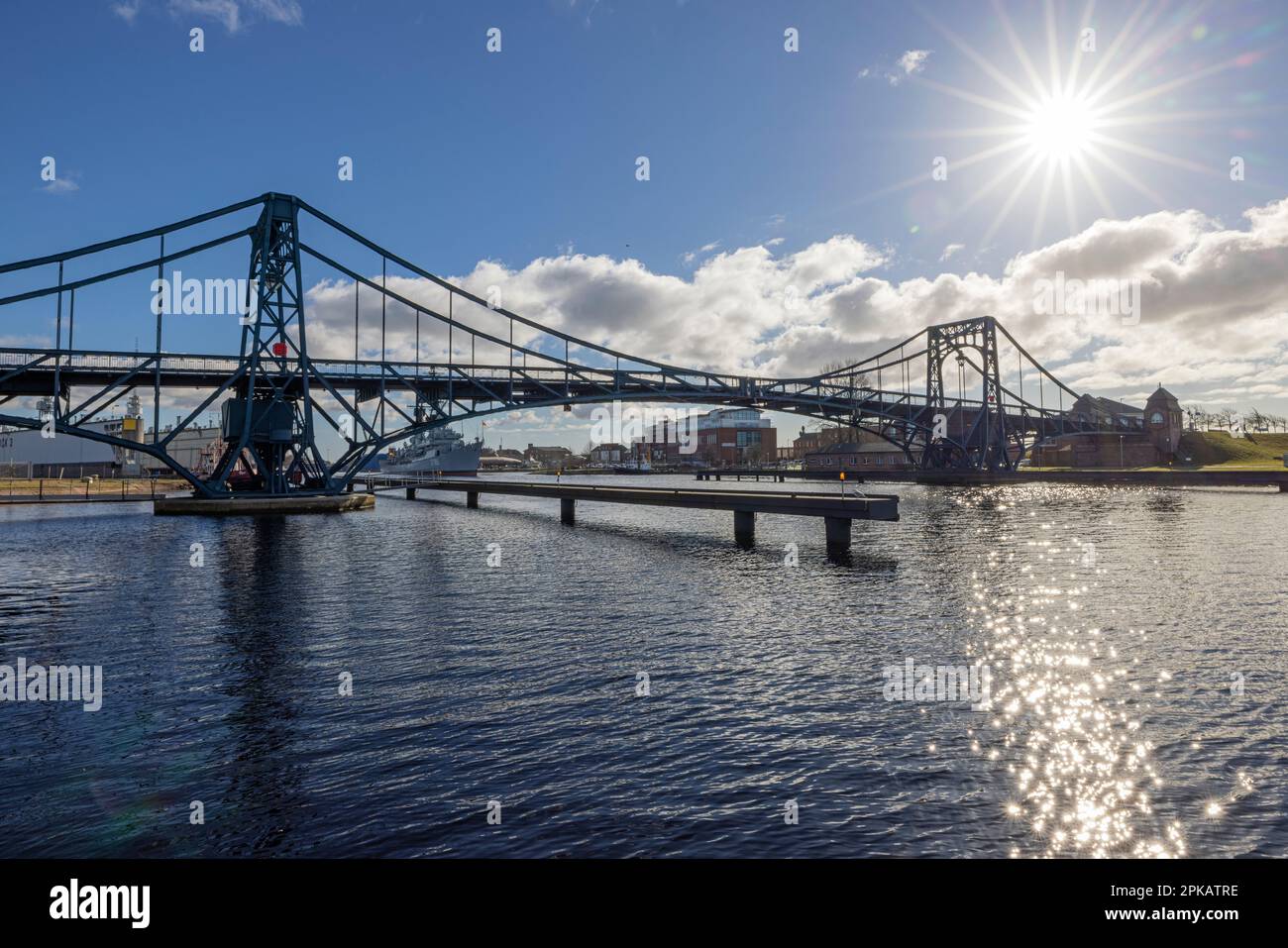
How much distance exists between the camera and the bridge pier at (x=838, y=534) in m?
29.3

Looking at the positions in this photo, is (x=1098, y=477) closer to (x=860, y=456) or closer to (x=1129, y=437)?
A: (x=1129, y=437)

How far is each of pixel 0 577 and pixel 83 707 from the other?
18400 mm

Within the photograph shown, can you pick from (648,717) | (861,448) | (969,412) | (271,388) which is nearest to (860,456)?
(861,448)

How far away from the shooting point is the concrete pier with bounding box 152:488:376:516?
5038 cm

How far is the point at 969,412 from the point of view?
12125 cm

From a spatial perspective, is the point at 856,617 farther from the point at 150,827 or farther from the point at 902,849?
the point at 150,827

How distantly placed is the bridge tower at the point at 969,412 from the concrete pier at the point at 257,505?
87828mm

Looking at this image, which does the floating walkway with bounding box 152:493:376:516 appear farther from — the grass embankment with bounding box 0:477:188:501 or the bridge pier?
the bridge pier

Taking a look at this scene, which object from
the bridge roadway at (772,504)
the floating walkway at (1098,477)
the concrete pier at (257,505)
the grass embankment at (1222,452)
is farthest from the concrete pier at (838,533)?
the grass embankment at (1222,452)

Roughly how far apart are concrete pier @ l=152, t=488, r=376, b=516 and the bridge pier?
40187 mm

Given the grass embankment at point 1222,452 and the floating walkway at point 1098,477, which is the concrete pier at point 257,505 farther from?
the grass embankment at point 1222,452
